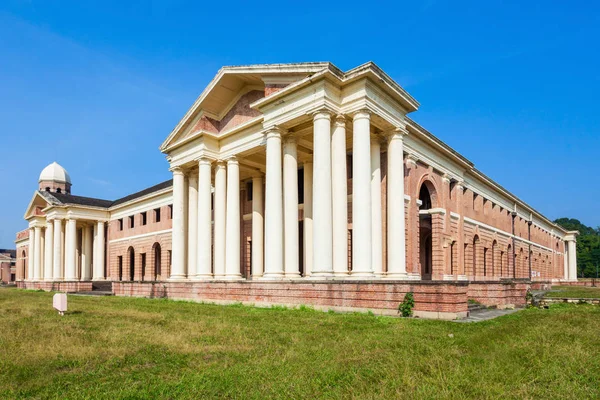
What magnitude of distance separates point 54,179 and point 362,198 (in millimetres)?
53869

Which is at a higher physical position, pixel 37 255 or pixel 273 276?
pixel 273 276

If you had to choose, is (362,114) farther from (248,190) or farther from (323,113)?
(248,190)

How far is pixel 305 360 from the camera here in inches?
282

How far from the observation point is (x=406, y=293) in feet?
45.1

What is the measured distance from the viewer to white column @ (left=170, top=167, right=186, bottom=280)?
26156 mm

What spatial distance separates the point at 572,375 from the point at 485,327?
487cm

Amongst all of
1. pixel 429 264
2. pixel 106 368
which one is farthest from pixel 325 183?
pixel 429 264

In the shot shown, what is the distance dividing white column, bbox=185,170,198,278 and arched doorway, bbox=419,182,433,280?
13791mm

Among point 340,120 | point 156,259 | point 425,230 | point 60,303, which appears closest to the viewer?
point 60,303

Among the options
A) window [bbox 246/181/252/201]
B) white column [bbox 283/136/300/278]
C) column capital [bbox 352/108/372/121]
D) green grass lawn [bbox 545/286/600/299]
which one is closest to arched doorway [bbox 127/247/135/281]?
window [bbox 246/181/252/201]

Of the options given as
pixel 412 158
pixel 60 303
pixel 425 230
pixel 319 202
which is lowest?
pixel 60 303

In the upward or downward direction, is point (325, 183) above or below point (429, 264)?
above

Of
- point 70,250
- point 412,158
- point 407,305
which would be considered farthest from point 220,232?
point 70,250

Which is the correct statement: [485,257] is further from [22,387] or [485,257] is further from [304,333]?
[22,387]
